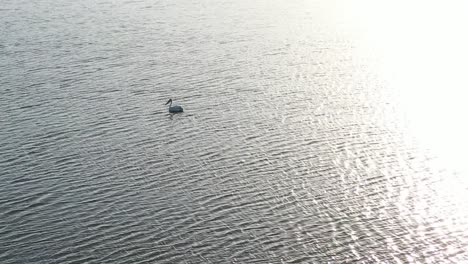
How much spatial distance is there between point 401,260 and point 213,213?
685 cm

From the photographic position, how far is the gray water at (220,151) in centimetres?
2334

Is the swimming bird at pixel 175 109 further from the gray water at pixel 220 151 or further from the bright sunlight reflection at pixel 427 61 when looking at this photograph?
the bright sunlight reflection at pixel 427 61

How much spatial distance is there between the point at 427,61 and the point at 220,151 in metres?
22.4

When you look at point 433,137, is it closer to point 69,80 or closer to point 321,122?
point 321,122

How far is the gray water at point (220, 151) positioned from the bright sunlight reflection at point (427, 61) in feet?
0.83

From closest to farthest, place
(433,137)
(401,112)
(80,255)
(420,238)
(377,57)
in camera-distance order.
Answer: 1. (80,255)
2. (420,238)
3. (433,137)
4. (401,112)
5. (377,57)

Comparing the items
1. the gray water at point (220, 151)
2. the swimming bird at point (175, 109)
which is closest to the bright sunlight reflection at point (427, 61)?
the gray water at point (220, 151)

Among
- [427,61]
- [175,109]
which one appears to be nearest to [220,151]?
[175,109]

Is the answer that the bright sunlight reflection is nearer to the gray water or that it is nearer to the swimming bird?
the gray water

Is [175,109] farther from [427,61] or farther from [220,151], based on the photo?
[427,61]

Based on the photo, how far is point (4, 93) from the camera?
37.4 m

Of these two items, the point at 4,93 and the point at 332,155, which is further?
the point at 4,93

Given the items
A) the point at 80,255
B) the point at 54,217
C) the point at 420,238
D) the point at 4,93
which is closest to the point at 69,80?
the point at 4,93

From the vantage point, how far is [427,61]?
4775 cm
